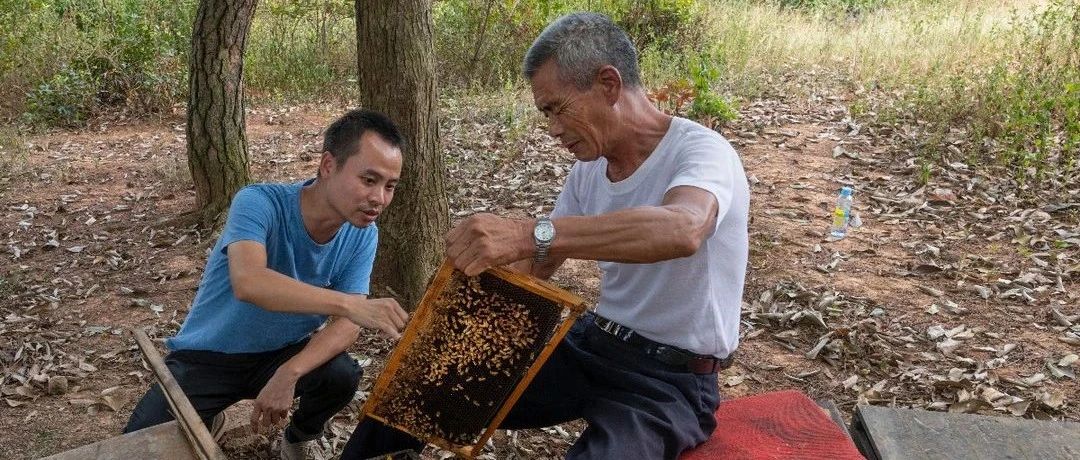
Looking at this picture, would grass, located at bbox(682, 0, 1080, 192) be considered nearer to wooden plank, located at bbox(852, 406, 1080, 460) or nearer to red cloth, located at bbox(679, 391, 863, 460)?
wooden plank, located at bbox(852, 406, 1080, 460)

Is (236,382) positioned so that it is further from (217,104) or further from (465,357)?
(217,104)

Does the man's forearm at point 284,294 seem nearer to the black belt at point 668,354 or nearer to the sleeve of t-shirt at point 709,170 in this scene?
the black belt at point 668,354

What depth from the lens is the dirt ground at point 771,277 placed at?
4.52m

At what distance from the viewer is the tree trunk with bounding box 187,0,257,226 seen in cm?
617

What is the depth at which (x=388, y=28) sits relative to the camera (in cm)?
459

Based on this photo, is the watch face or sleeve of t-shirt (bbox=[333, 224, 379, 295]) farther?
sleeve of t-shirt (bbox=[333, 224, 379, 295])

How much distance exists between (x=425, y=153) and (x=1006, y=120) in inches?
225

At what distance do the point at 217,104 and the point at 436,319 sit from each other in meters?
4.32

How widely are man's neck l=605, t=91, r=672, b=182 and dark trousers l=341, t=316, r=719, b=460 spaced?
60 centimetres

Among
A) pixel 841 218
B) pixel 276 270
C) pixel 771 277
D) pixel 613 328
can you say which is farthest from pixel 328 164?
pixel 841 218

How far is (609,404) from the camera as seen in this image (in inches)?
111

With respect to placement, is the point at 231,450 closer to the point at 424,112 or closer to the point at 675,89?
the point at 424,112

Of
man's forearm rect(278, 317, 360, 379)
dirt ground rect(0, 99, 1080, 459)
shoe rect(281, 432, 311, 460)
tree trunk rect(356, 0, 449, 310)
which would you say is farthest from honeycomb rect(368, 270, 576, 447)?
tree trunk rect(356, 0, 449, 310)

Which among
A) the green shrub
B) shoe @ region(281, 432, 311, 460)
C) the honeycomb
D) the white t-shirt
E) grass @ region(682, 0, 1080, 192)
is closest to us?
the honeycomb
